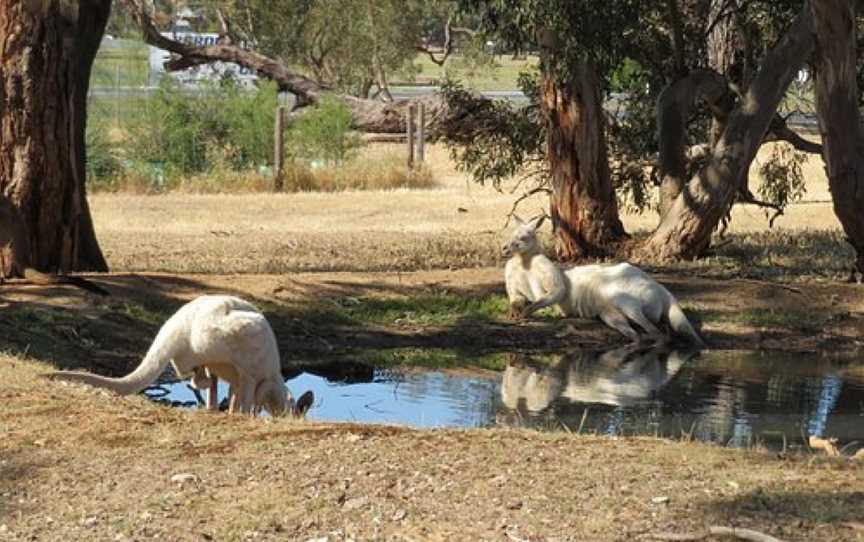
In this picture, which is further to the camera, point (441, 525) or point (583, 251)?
point (583, 251)

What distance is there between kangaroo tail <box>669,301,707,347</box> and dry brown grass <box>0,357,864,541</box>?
21.9 feet

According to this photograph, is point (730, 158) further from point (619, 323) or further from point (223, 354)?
point (223, 354)

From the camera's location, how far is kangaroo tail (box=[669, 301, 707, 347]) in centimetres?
1550

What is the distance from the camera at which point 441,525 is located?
7.23 meters

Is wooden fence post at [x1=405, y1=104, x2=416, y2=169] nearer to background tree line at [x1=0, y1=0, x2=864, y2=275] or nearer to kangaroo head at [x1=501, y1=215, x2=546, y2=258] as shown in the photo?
background tree line at [x1=0, y1=0, x2=864, y2=275]

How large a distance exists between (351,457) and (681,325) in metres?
7.75

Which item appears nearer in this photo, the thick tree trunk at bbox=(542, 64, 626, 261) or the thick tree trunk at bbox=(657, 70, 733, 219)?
Result: the thick tree trunk at bbox=(542, 64, 626, 261)

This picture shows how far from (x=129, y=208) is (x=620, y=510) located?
795 inches

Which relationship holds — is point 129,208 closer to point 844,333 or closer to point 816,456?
point 844,333

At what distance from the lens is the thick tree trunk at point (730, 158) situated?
64.1 ft

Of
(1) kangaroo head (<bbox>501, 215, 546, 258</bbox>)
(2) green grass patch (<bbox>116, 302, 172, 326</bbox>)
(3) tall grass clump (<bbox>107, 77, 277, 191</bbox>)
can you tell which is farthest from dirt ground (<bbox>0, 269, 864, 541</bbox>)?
(3) tall grass clump (<bbox>107, 77, 277, 191</bbox>)

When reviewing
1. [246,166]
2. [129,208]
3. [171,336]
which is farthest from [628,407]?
[246,166]

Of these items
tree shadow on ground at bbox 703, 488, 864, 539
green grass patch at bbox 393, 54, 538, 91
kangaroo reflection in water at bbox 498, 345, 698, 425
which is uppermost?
green grass patch at bbox 393, 54, 538, 91

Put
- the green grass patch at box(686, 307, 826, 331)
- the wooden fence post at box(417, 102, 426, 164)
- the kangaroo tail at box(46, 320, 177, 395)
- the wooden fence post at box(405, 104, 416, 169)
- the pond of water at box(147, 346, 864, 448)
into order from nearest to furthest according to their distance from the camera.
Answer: the kangaroo tail at box(46, 320, 177, 395) → the pond of water at box(147, 346, 864, 448) → the green grass patch at box(686, 307, 826, 331) → the wooden fence post at box(405, 104, 416, 169) → the wooden fence post at box(417, 102, 426, 164)
